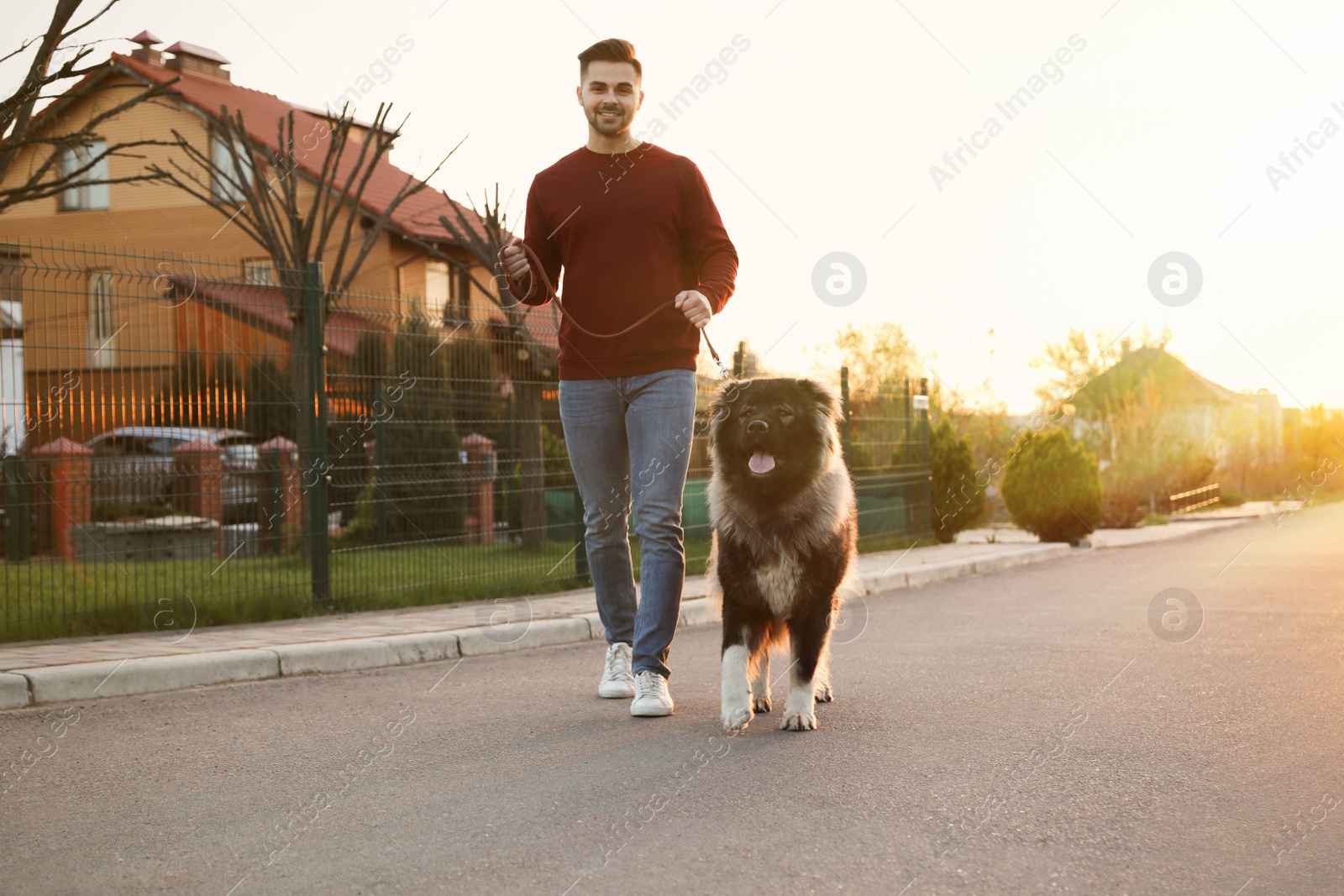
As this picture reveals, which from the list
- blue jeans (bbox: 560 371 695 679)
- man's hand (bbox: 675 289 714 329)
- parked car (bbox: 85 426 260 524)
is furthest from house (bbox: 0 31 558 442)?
man's hand (bbox: 675 289 714 329)

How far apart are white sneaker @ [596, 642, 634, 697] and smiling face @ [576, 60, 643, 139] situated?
7.42ft

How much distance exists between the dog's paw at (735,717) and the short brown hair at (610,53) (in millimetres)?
2621

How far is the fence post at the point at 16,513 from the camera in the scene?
266 inches

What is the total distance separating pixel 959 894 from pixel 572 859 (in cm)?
92

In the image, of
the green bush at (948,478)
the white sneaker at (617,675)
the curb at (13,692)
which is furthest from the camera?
the green bush at (948,478)

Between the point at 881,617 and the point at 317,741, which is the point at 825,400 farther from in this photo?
the point at 881,617

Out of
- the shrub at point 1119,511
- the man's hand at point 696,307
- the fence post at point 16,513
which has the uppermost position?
the man's hand at point 696,307

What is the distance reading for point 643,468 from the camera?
4805 mm

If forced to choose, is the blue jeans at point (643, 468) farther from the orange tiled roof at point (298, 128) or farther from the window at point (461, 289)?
the window at point (461, 289)

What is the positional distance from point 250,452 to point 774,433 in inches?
186

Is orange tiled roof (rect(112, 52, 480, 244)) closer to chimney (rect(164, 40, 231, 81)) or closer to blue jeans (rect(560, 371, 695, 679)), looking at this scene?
chimney (rect(164, 40, 231, 81))

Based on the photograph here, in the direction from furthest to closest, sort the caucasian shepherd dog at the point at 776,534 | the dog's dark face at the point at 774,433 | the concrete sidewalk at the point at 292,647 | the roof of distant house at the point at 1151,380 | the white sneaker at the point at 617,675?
the roof of distant house at the point at 1151,380, the concrete sidewalk at the point at 292,647, the white sneaker at the point at 617,675, the dog's dark face at the point at 774,433, the caucasian shepherd dog at the point at 776,534

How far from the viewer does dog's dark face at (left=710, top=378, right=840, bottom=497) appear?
4504 mm

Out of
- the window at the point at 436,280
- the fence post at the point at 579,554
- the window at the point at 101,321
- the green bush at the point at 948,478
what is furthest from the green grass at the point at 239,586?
the window at the point at 436,280
